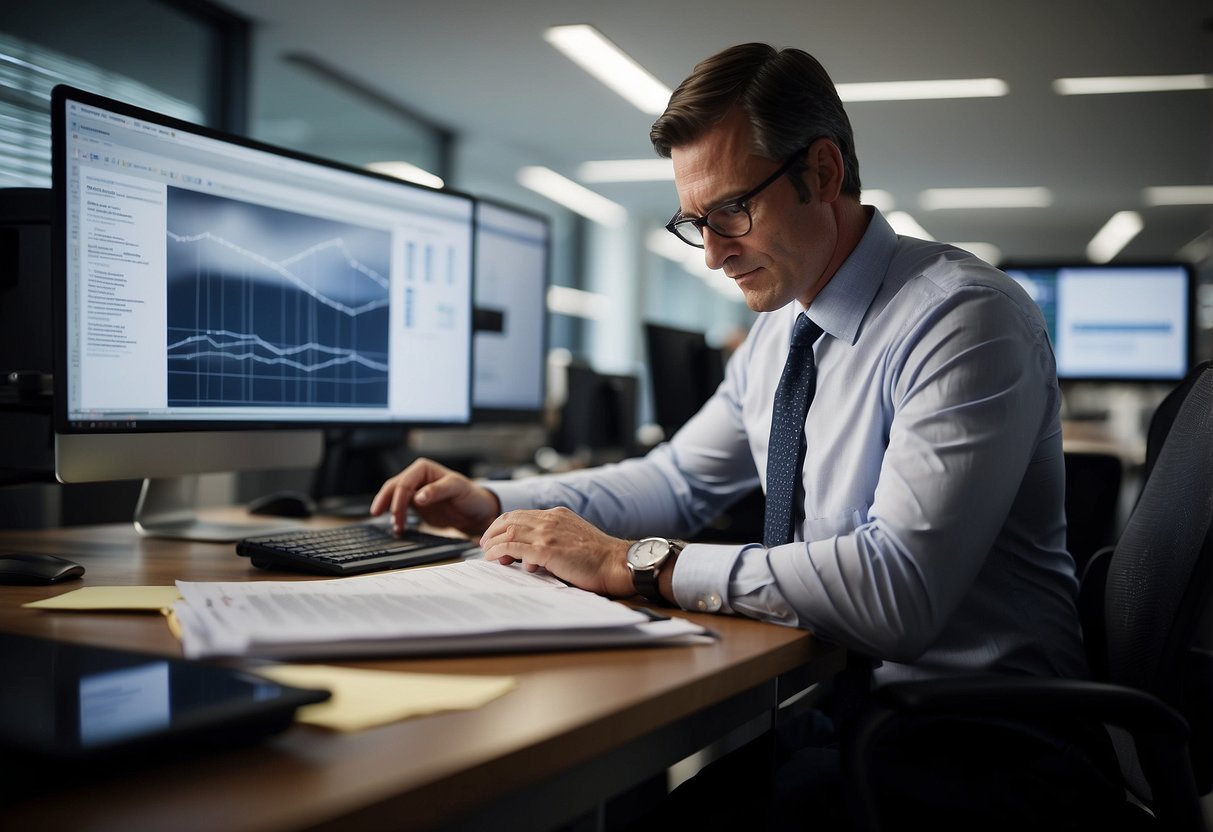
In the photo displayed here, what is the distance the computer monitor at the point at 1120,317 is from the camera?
3361mm

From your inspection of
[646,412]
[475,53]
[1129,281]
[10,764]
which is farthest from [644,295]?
[10,764]

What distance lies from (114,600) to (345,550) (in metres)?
0.30

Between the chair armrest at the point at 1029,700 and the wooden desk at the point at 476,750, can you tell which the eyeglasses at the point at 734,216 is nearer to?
the wooden desk at the point at 476,750

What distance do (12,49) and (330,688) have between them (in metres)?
3.56

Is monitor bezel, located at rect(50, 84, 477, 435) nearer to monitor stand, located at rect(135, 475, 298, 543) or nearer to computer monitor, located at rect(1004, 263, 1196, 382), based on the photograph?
monitor stand, located at rect(135, 475, 298, 543)

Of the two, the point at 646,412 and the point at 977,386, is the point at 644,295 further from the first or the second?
the point at 977,386

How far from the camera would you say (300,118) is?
5.27 m

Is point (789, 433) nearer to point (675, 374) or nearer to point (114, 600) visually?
point (114, 600)

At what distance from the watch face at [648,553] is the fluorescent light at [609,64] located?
13.8ft

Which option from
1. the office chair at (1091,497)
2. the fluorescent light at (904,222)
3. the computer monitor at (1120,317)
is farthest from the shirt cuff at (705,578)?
the fluorescent light at (904,222)

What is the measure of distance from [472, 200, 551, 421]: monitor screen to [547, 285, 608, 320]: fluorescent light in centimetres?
578

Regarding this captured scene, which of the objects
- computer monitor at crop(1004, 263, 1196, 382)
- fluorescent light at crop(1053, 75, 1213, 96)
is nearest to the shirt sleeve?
computer monitor at crop(1004, 263, 1196, 382)

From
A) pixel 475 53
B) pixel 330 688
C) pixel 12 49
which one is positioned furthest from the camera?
pixel 475 53

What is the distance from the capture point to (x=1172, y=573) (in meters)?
0.96
